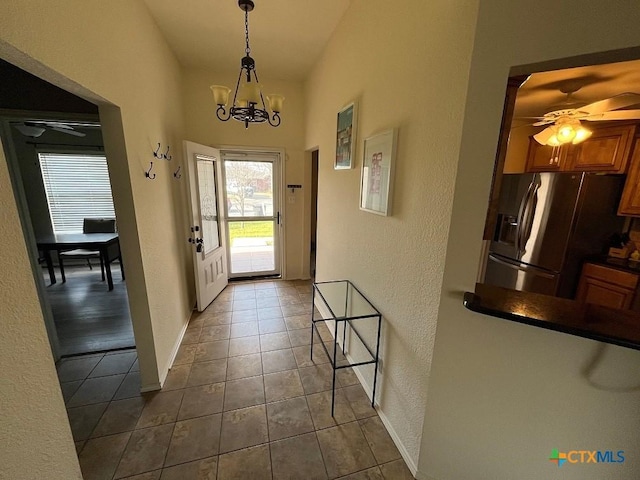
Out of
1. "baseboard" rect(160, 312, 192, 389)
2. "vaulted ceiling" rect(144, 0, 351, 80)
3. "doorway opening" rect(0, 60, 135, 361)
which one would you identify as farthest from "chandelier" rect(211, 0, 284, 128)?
"baseboard" rect(160, 312, 192, 389)

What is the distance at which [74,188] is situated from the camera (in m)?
4.11

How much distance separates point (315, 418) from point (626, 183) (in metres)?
3.24

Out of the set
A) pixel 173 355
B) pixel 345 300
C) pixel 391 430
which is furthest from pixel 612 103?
pixel 173 355

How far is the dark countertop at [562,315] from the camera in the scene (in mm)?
861

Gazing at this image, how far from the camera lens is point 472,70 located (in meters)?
0.92

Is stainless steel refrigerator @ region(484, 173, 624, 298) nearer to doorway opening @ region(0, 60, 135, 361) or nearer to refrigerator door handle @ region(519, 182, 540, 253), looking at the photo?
refrigerator door handle @ region(519, 182, 540, 253)

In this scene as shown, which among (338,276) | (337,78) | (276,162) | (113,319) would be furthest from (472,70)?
(113,319)

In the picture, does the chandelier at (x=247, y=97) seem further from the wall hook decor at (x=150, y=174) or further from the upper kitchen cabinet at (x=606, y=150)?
the upper kitchen cabinet at (x=606, y=150)

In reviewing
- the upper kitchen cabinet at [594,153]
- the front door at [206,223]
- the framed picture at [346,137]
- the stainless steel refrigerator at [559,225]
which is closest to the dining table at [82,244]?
the front door at [206,223]

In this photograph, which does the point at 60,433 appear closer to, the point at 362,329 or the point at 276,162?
the point at 362,329

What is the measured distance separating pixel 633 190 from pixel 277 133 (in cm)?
368

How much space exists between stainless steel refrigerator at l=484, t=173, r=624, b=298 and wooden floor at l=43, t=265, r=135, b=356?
3.75 metres

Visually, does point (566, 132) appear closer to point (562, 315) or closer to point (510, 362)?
point (562, 315)

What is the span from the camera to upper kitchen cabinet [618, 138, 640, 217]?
7.04 feet
